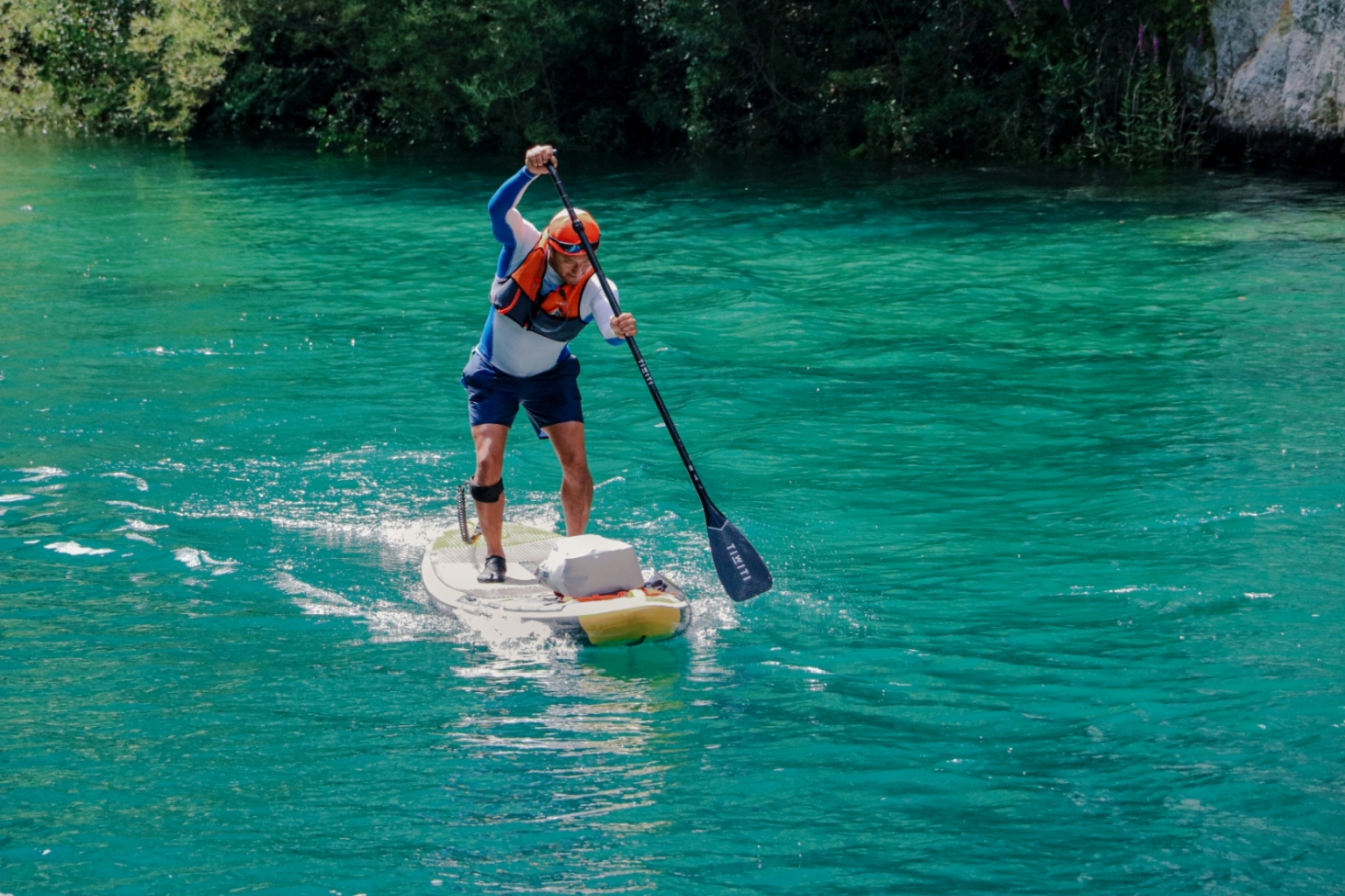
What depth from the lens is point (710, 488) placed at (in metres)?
8.61

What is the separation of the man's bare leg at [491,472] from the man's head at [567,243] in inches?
32.3

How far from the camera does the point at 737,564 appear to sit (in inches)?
253

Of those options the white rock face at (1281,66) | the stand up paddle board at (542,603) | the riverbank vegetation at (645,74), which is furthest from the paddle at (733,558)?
the riverbank vegetation at (645,74)

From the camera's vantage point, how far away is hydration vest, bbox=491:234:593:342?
6426mm

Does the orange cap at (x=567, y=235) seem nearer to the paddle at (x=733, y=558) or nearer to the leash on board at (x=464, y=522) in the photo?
the paddle at (x=733, y=558)

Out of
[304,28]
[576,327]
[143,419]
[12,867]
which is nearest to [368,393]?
[143,419]

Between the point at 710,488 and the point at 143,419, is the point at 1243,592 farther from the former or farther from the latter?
the point at 143,419

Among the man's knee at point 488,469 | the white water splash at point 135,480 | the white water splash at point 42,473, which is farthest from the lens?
the white water splash at point 42,473

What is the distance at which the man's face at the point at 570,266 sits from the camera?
639 centimetres

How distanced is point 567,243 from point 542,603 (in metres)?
1.58

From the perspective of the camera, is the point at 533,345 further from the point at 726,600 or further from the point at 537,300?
the point at 726,600

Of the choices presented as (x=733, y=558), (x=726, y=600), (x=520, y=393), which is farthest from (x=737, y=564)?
(x=520, y=393)

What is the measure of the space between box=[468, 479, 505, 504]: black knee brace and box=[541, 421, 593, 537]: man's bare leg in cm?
31

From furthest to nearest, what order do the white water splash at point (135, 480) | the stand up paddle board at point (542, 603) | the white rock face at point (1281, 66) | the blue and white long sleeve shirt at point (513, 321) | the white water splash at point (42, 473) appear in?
the white rock face at point (1281, 66) → the white water splash at point (42, 473) → the white water splash at point (135, 480) → the blue and white long sleeve shirt at point (513, 321) → the stand up paddle board at point (542, 603)
